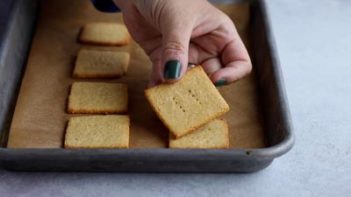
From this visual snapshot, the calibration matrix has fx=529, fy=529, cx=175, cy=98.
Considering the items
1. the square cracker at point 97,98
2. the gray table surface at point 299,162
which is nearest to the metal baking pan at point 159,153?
the gray table surface at point 299,162

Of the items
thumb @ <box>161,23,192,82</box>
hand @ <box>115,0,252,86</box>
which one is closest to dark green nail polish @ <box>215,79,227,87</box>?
hand @ <box>115,0,252,86</box>

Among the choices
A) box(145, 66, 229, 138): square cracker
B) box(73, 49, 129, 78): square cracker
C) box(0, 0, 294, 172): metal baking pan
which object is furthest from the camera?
box(73, 49, 129, 78): square cracker

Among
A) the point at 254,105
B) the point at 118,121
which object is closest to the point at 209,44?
the point at 254,105

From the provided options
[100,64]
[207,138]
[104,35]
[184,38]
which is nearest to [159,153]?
[207,138]

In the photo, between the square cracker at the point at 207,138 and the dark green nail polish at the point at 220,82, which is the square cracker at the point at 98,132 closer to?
the square cracker at the point at 207,138

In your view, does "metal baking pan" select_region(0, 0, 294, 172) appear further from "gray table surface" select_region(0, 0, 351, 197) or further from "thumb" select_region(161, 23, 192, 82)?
"thumb" select_region(161, 23, 192, 82)

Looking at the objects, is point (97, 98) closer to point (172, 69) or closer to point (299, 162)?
point (172, 69)

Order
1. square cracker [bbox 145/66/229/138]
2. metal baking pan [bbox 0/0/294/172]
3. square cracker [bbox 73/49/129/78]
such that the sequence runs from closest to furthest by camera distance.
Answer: metal baking pan [bbox 0/0/294/172], square cracker [bbox 145/66/229/138], square cracker [bbox 73/49/129/78]

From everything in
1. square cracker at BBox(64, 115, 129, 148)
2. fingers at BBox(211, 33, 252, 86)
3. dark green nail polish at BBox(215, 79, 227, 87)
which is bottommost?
square cracker at BBox(64, 115, 129, 148)
